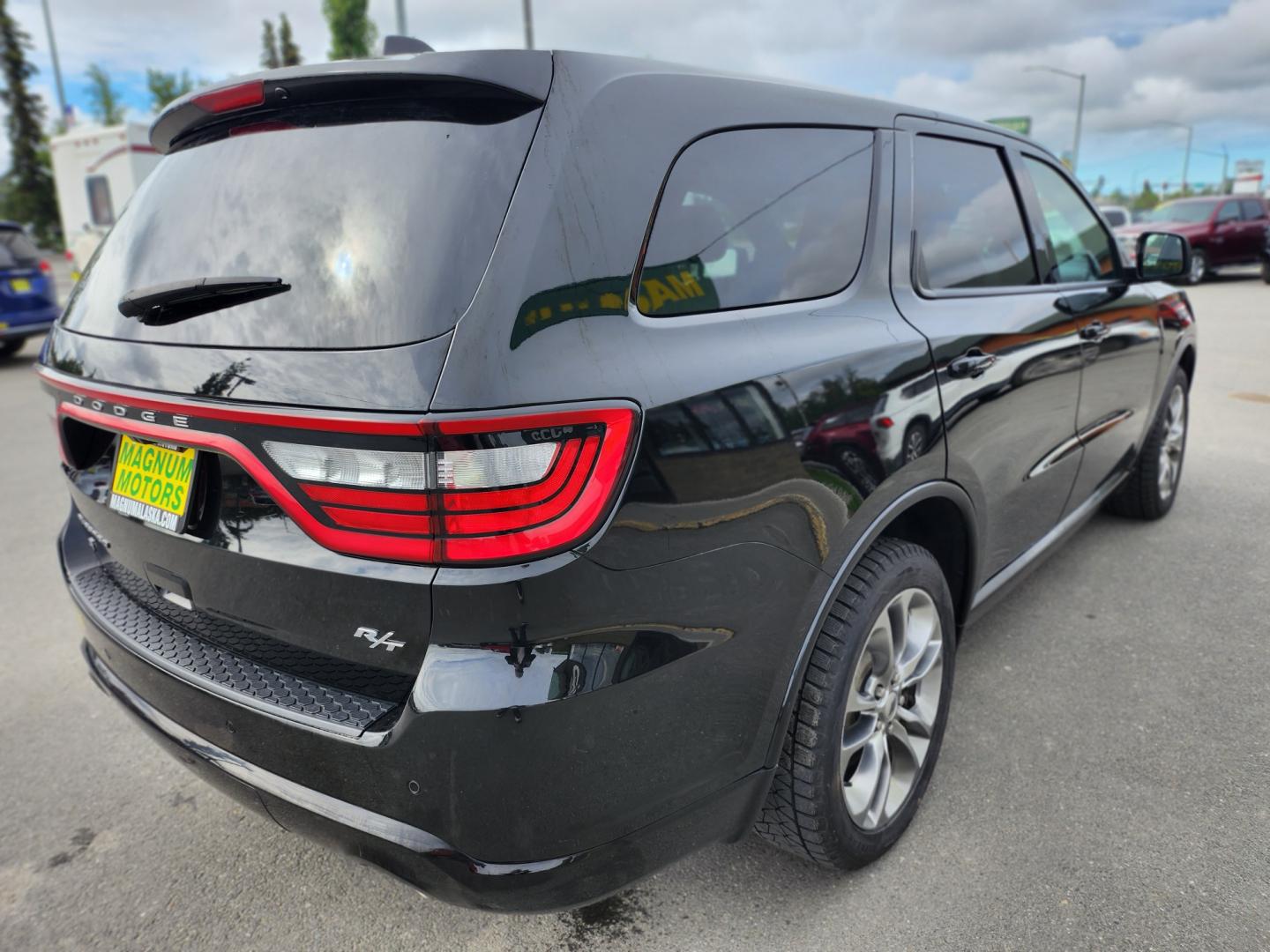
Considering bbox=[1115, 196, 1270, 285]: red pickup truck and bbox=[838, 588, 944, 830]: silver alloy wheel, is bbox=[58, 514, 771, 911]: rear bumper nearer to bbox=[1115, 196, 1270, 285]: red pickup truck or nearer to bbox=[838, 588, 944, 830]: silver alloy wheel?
bbox=[838, 588, 944, 830]: silver alloy wheel

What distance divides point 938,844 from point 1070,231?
7.70 feet

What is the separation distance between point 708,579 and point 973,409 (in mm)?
1155

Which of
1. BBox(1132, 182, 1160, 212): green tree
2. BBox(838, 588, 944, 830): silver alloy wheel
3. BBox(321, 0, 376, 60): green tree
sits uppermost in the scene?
BBox(321, 0, 376, 60): green tree

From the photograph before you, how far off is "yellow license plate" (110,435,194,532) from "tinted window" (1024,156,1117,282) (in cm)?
275

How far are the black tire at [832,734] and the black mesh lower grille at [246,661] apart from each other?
2.88ft

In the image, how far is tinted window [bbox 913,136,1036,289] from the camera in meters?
2.32

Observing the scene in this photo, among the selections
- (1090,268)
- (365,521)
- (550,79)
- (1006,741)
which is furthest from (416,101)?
(1090,268)

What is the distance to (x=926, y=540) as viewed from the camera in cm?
239

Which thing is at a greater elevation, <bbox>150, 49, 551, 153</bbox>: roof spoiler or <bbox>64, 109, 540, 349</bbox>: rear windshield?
<bbox>150, 49, 551, 153</bbox>: roof spoiler

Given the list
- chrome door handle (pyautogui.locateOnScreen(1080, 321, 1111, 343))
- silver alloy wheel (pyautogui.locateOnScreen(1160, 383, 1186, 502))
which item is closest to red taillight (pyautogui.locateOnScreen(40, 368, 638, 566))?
chrome door handle (pyautogui.locateOnScreen(1080, 321, 1111, 343))

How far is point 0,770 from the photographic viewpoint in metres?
2.62

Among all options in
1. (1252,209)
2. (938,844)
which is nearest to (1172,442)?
(938,844)

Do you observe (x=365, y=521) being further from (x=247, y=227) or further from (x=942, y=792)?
(x=942, y=792)

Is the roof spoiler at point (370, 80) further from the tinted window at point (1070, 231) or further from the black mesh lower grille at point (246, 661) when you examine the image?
the tinted window at point (1070, 231)
